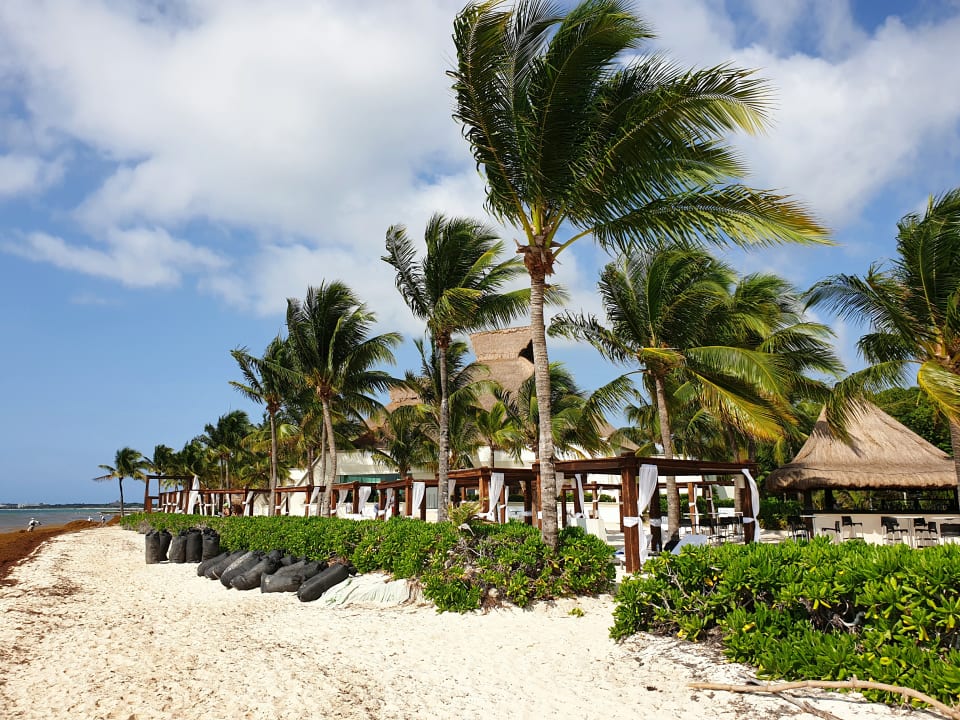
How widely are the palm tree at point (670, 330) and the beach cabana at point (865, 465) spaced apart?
10.3ft

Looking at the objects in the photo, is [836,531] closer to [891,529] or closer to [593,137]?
[891,529]

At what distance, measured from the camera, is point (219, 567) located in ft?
47.2

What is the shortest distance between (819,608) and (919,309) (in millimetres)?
10328

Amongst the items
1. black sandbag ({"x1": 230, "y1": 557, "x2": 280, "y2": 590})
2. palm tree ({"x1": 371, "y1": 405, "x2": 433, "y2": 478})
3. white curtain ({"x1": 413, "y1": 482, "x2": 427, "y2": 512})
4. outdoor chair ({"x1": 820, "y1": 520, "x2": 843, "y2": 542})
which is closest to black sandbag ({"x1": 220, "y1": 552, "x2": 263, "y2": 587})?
black sandbag ({"x1": 230, "y1": 557, "x2": 280, "y2": 590})

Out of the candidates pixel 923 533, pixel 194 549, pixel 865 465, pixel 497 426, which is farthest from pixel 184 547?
pixel 865 465

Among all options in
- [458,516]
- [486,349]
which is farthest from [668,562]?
[486,349]

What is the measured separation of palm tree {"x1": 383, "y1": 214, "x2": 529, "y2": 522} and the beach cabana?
29.7 feet

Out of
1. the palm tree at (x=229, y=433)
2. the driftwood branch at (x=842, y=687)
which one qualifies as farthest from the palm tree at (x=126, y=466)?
the driftwood branch at (x=842, y=687)

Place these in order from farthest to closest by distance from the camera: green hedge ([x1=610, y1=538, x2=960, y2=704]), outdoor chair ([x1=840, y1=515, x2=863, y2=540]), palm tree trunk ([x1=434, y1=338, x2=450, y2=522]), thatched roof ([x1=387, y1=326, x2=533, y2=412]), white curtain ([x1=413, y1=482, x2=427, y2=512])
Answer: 1. thatched roof ([x1=387, y1=326, x2=533, y2=412])
2. white curtain ([x1=413, y1=482, x2=427, y2=512])
3. palm tree trunk ([x1=434, y1=338, x2=450, y2=522])
4. outdoor chair ([x1=840, y1=515, x2=863, y2=540])
5. green hedge ([x1=610, y1=538, x2=960, y2=704])

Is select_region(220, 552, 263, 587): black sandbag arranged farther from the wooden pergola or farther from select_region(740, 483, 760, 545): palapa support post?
select_region(740, 483, 760, 545): palapa support post

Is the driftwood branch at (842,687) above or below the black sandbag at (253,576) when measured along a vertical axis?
above

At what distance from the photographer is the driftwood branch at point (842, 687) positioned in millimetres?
4285

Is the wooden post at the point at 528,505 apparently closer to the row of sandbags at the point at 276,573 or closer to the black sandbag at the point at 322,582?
the row of sandbags at the point at 276,573

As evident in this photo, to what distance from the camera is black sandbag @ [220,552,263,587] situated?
13.3m
